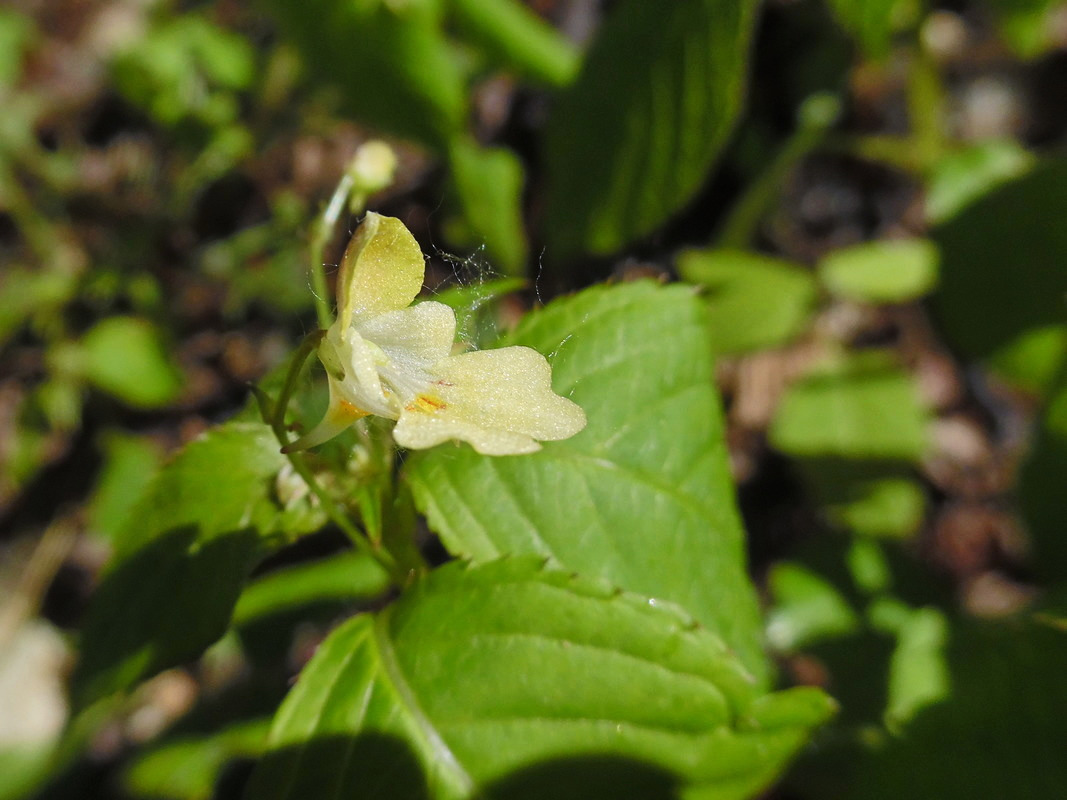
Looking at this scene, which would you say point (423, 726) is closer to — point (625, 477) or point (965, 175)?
point (625, 477)

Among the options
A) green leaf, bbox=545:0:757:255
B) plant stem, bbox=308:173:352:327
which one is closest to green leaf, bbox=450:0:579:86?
green leaf, bbox=545:0:757:255

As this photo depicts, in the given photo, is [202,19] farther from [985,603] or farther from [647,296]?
[985,603]

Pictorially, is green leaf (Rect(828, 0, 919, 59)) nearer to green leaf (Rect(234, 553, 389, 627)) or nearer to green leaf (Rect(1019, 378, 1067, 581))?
green leaf (Rect(1019, 378, 1067, 581))

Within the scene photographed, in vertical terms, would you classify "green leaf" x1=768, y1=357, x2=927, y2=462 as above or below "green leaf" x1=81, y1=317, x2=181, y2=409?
below

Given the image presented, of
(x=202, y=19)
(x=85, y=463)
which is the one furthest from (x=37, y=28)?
(x=85, y=463)

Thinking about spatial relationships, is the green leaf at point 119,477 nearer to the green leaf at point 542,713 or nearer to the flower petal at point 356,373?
the green leaf at point 542,713

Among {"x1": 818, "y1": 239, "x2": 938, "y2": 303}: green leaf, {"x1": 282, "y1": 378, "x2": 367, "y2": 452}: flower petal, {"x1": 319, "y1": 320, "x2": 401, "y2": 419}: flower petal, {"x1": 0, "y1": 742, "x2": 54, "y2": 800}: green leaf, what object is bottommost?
{"x1": 818, "y1": 239, "x2": 938, "y2": 303}: green leaf

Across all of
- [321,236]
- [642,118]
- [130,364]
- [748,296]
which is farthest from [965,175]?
[130,364]

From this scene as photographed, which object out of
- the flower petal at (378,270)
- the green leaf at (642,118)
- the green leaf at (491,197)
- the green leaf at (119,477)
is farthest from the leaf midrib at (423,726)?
the green leaf at (119,477)
